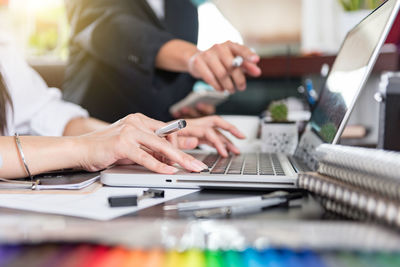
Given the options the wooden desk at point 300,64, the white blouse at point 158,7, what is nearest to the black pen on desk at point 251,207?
the white blouse at point 158,7

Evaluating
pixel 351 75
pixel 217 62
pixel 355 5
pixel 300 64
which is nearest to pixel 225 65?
pixel 217 62

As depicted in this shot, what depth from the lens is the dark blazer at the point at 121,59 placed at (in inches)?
46.7

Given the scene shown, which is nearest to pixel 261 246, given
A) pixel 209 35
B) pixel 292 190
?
pixel 292 190

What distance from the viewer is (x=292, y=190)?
18.9 inches

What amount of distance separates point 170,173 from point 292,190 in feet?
0.48

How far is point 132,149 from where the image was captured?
0.54 meters

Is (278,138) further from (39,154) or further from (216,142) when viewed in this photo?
(39,154)

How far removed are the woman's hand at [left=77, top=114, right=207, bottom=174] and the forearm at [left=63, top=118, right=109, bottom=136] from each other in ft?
1.22

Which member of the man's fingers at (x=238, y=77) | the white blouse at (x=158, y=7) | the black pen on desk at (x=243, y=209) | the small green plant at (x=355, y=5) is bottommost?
the black pen on desk at (x=243, y=209)

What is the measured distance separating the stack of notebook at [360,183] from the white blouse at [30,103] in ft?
2.34

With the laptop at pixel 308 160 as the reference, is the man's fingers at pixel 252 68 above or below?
above

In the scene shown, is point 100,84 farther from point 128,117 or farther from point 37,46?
point 37,46

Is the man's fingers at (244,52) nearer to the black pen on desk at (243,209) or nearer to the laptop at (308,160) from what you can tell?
the laptop at (308,160)

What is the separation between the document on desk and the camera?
1.26ft
